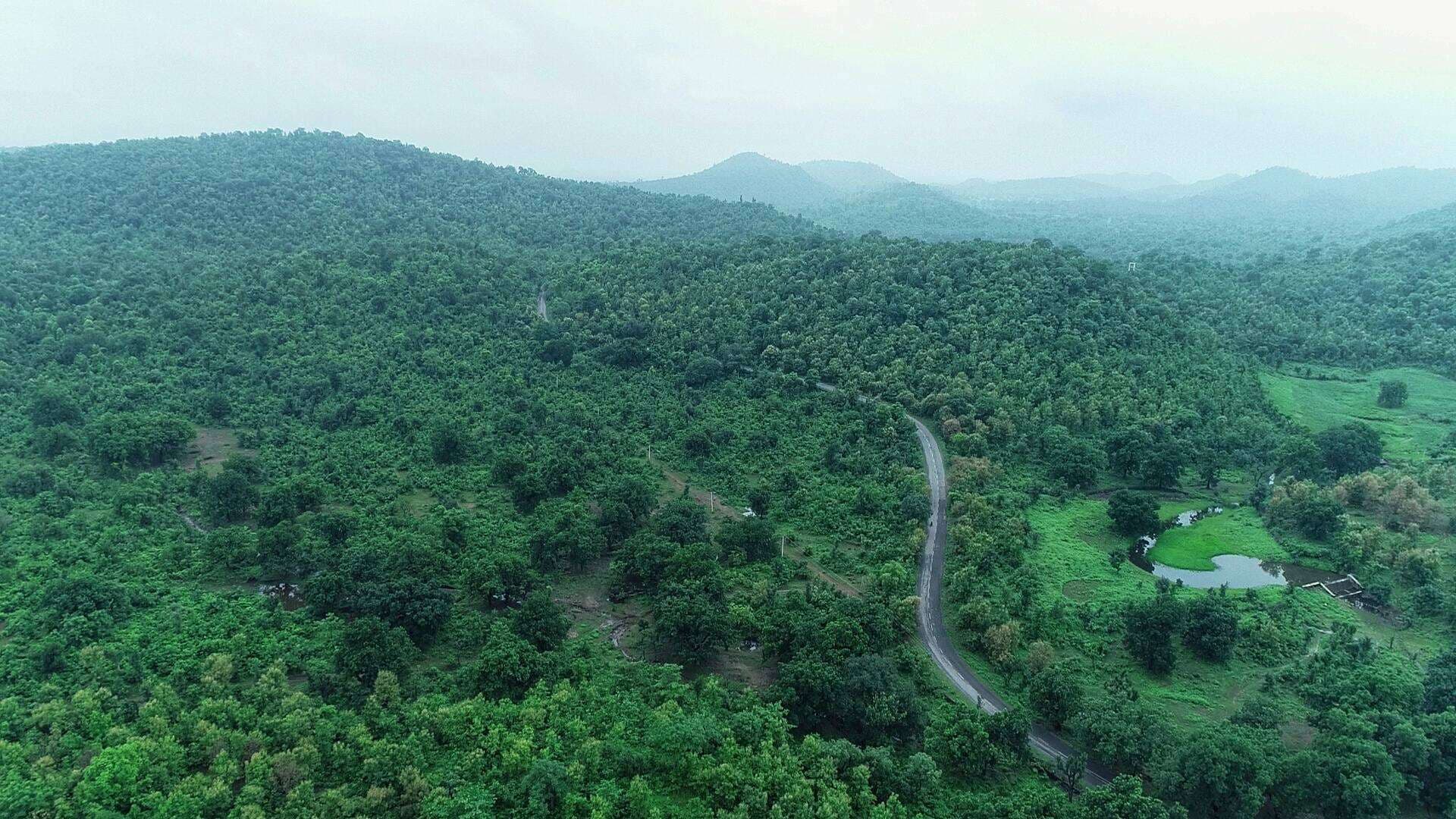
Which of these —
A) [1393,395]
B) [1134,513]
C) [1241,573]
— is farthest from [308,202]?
[1393,395]

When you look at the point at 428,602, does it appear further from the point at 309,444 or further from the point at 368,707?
the point at 309,444

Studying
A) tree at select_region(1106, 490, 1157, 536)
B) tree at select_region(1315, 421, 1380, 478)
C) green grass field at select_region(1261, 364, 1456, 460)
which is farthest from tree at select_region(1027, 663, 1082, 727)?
green grass field at select_region(1261, 364, 1456, 460)

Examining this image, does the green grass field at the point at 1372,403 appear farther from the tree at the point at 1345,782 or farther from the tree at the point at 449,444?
the tree at the point at 449,444

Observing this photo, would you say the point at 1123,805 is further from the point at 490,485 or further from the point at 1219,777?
the point at 490,485

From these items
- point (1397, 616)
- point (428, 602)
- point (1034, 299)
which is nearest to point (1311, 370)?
→ point (1034, 299)

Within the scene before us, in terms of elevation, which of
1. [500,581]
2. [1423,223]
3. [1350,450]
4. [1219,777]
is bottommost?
[1219,777]

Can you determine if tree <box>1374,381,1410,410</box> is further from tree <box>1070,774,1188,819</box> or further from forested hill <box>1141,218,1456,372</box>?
tree <box>1070,774,1188,819</box>
